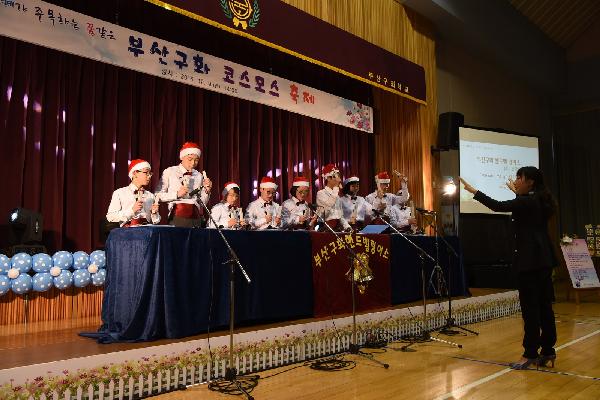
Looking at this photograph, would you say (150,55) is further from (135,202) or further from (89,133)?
(135,202)

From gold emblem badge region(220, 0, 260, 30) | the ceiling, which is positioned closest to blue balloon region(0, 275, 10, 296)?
gold emblem badge region(220, 0, 260, 30)

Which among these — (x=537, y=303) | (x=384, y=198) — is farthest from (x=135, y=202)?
(x=384, y=198)

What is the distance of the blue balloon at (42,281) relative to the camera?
3976 mm

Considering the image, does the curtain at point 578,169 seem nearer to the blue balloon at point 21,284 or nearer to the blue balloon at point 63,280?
the blue balloon at point 63,280

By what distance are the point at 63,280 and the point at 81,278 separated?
156 mm

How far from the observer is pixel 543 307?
336 centimetres

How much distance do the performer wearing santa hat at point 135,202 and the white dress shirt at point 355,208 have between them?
2.92 m

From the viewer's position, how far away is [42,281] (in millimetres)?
3990

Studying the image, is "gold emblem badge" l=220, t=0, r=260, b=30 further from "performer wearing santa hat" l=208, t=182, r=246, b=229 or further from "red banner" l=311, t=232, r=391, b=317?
"red banner" l=311, t=232, r=391, b=317

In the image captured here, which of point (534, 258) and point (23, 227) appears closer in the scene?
point (534, 258)

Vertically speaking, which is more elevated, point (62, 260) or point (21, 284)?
point (62, 260)

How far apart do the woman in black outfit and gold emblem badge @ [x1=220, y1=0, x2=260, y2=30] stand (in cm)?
285

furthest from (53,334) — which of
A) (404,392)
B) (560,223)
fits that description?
(560,223)

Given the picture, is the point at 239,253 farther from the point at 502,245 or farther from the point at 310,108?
the point at 502,245
